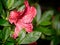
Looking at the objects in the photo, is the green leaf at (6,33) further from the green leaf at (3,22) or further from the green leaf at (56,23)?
the green leaf at (56,23)

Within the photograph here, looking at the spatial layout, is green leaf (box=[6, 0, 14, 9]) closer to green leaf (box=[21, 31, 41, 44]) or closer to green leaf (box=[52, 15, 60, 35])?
green leaf (box=[21, 31, 41, 44])

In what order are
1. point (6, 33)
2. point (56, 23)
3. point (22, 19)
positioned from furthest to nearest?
1. point (56, 23)
2. point (22, 19)
3. point (6, 33)

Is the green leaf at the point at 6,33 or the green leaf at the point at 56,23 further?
the green leaf at the point at 56,23

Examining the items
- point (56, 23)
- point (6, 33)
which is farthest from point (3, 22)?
point (56, 23)

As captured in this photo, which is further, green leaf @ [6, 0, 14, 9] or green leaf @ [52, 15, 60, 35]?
green leaf @ [52, 15, 60, 35]

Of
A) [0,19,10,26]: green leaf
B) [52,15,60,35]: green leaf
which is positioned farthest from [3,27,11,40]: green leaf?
[52,15,60,35]: green leaf

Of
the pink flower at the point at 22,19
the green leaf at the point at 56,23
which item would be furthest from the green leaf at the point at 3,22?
the green leaf at the point at 56,23

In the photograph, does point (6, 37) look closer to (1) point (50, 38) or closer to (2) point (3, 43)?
(2) point (3, 43)

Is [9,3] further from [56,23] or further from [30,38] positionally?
[56,23]

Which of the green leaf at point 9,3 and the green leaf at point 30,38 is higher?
the green leaf at point 9,3
